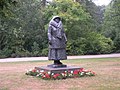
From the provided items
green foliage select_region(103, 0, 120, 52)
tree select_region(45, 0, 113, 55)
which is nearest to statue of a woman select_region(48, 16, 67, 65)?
green foliage select_region(103, 0, 120, 52)

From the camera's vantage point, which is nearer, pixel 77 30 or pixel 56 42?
pixel 56 42

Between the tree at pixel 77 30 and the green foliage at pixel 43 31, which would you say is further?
the tree at pixel 77 30

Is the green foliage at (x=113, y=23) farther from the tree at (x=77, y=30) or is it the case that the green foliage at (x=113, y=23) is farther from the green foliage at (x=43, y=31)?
the tree at (x=77, y=30)

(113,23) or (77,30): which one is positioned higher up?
(113,23)

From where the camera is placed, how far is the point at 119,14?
29328 mm

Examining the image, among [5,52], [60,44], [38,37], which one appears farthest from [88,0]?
[60,44]

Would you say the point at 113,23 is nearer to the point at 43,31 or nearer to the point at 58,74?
the point at 43,31

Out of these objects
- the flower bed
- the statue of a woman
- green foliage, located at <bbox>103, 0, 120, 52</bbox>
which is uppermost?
green foliage, located at <bbox>103, 0, 120, 52</bbox>

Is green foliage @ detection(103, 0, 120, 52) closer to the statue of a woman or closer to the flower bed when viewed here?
the statue of a woman

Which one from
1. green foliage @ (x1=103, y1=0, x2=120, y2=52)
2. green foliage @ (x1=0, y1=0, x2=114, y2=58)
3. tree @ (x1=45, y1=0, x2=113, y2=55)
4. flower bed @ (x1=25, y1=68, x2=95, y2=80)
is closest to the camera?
flower bed @ (x1=25, y1=68, x2=95, y2=80)

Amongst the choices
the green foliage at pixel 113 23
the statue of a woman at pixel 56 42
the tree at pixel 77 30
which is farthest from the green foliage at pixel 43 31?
the statue of a woman at pixel 56 42

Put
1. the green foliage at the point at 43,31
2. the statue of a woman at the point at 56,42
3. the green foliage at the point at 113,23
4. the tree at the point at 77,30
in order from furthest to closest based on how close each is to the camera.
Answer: the tree at the point at 77,30 < the green foliage at the point at 43,31 < the green foliage at the point at 113,23 < the statue of a woman at the point at 56,42

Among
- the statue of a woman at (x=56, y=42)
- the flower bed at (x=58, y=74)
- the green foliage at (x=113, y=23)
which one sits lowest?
the flower bed at (x=58, y=74)

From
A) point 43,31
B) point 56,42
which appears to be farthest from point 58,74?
point 43,31
